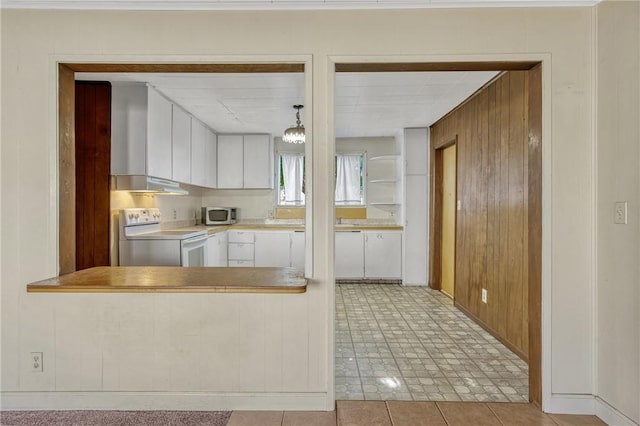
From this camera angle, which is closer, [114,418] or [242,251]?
[114,418]

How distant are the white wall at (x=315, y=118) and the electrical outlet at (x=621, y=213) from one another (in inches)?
5.8

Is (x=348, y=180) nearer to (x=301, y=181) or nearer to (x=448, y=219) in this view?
(x=301, y=181)

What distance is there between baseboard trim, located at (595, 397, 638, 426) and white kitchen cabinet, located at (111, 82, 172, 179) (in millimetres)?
3627

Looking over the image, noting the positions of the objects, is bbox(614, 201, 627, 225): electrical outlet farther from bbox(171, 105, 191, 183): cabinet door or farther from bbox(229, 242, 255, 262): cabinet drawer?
bbox(229, 242, 255, 262): cabinet drawer

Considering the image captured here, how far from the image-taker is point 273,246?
17.9 ft

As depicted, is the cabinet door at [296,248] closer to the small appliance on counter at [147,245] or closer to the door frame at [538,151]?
the small appliance on counter at [147,245]

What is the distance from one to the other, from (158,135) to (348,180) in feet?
10.9

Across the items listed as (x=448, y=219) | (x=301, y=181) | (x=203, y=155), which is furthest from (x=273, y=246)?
(x=448, y=219)

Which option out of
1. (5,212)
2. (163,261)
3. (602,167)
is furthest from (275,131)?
(602,167)

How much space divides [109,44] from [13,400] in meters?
2.08

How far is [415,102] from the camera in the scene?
3.88 m

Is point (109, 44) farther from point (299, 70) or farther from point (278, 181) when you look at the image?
point (278, 181)

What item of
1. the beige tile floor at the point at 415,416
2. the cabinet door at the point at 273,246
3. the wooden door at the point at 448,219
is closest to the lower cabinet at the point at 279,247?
the cabinet door at the point at 273,246

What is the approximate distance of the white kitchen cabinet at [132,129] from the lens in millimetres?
3195
